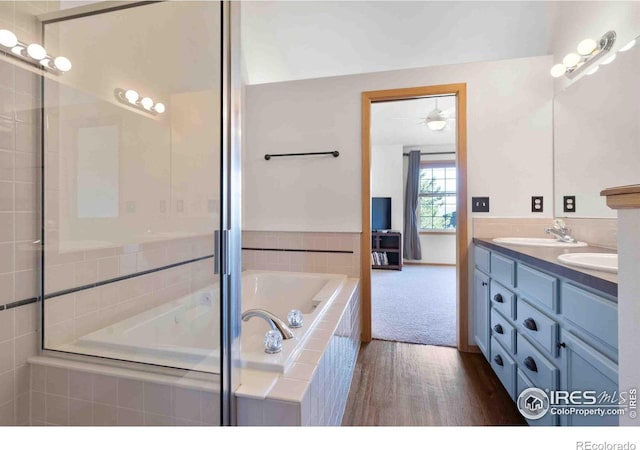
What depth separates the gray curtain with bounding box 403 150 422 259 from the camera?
5656mm

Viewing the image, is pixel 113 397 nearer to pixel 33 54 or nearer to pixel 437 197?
pixel 33 54

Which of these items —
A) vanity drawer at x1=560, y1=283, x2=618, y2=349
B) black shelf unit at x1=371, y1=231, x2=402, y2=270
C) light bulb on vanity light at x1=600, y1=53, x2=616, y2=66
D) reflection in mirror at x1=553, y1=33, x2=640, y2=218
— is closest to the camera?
vanity drawer at x1=560, y1=283, x2=618, y2=349

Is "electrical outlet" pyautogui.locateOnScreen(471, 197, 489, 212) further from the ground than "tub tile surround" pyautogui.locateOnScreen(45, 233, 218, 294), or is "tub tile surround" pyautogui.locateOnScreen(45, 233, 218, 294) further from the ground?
"electrical outlet" pyautogui.locateOnScreen(471, 197, 489, 212)

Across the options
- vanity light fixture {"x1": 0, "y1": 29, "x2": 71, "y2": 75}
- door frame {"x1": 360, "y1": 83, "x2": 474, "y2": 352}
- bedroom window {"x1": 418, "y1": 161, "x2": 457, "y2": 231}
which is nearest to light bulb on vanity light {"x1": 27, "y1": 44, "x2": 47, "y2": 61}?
vanity light fixture {"x1": 0, "y1": 29, "x2": 71, "y2": 75}

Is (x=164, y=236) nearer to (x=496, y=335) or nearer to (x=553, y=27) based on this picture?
(x=496, y=335)

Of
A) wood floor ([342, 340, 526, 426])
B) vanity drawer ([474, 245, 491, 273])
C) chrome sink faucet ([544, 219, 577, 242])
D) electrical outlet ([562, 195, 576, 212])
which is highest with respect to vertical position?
electrical outlet ([562, 195, 576, 212])

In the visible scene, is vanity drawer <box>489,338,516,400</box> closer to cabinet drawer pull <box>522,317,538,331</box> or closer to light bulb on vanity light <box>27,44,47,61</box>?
cabinet drawer pull <box>522,317,538,331</box>

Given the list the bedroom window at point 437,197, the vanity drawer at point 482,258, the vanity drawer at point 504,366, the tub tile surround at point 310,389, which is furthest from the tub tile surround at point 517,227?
the bedroom window at point 437,197

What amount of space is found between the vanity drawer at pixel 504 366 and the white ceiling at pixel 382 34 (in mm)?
2313

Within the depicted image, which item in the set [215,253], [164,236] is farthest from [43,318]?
[215,253]

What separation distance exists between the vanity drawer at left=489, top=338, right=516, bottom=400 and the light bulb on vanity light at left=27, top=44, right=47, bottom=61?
8.49ft

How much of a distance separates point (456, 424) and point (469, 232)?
1331 millimetres

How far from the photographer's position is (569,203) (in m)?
1.93
